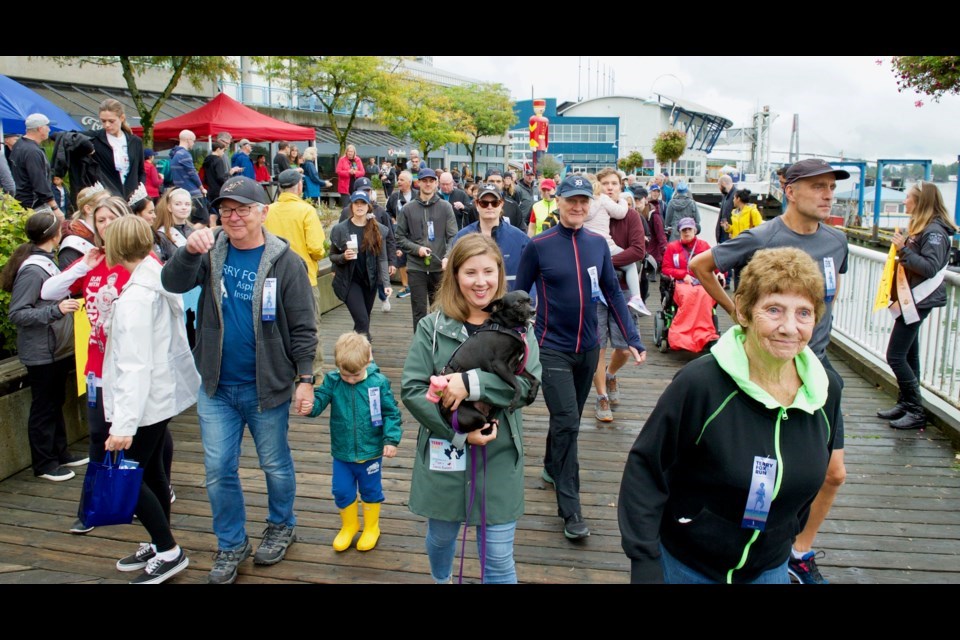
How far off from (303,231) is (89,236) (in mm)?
2006

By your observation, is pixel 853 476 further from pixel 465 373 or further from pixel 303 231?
pixel 303 231

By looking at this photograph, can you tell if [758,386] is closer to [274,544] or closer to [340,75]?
[274,544]

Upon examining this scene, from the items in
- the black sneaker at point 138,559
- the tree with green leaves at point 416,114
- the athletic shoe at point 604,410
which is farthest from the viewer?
the tree with green leaves at point 416,114

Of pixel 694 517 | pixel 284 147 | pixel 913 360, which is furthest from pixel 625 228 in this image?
pixel 284 147

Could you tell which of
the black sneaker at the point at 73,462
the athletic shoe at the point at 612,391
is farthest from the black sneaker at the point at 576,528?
the black sneaker at the point at 73,462

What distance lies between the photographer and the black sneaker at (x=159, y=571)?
3.89 m

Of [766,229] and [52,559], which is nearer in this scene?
[766,229]

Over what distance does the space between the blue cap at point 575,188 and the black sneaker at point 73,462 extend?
411 cm

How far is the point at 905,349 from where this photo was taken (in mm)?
6207

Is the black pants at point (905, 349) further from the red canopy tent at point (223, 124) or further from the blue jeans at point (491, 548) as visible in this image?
the red canopy tent at point (223, 124)

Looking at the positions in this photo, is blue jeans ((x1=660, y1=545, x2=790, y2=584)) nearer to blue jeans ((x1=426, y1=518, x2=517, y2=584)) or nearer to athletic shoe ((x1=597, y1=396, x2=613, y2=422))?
blue jeans ((x1=426, y1=518, x2=517, y2=584))

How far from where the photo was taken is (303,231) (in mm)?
6906

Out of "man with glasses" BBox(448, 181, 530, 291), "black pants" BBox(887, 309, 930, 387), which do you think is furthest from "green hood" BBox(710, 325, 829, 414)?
"black pants" BBox(887, 309, 930, 387)
